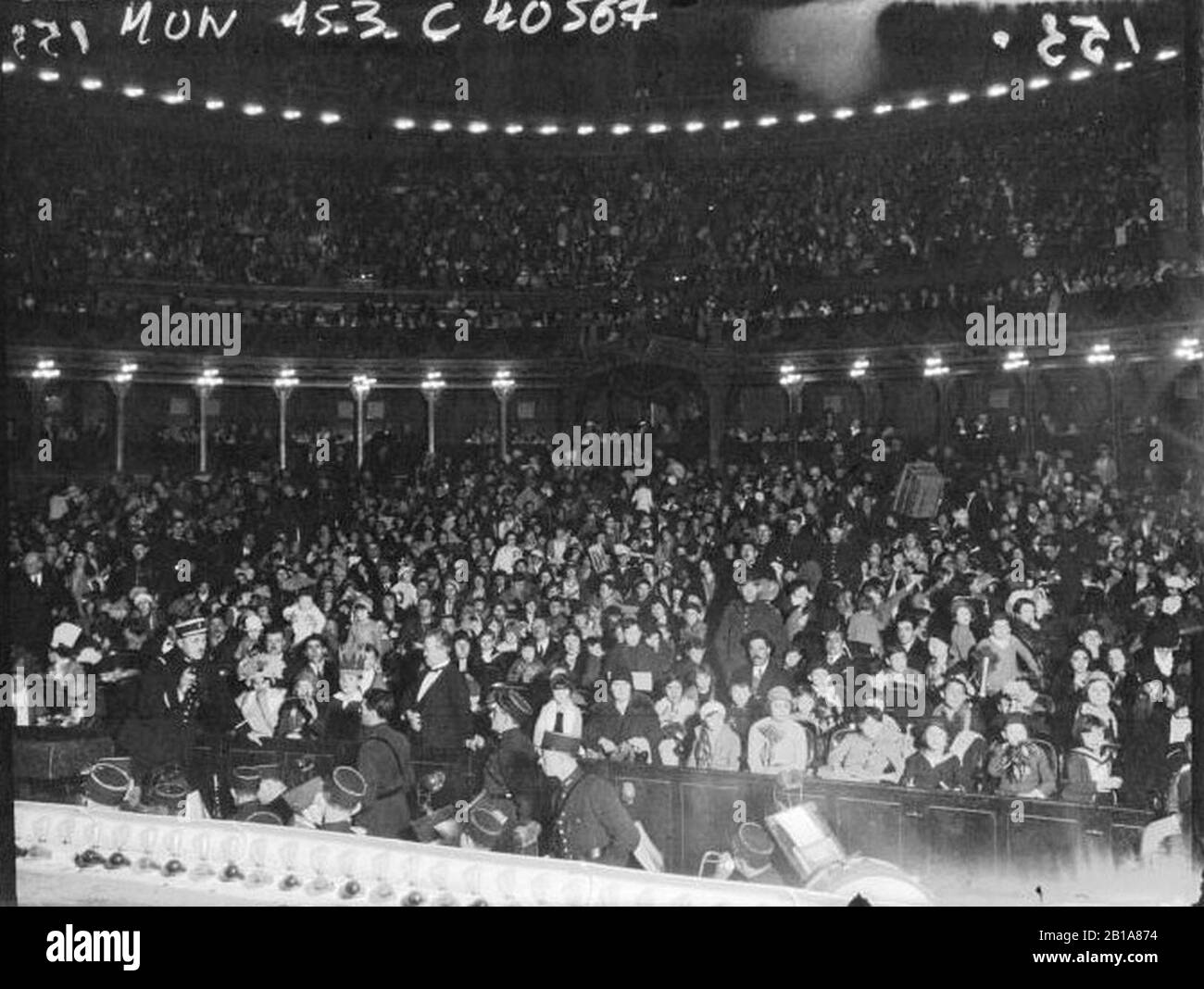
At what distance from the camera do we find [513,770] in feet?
21.2

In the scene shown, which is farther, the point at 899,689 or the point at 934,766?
the point at 899,689

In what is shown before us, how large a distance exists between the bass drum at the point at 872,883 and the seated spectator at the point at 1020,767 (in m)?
0.63

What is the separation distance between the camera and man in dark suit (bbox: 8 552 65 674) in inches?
273

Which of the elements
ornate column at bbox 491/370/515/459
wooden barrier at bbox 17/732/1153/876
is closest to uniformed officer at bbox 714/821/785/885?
wooden barrier at bbox 17/732/1153/876

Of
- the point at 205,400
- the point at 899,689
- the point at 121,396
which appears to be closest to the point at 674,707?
the point at 899,689

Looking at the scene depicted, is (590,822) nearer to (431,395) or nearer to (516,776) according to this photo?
(516,776)

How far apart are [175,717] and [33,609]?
1137 mm

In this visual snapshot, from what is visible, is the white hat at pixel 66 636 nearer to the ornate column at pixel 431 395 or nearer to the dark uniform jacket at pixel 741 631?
Answer: the ornate column at pixel 431 395

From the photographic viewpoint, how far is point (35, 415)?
789cm

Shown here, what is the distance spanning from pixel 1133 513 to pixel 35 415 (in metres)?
6.95

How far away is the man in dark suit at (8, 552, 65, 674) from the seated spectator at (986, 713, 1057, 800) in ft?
17.0

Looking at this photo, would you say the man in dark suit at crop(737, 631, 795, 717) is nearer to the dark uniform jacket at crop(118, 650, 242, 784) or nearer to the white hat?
the dark uniform jacket at crop(118, 650, 242, 784)
